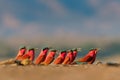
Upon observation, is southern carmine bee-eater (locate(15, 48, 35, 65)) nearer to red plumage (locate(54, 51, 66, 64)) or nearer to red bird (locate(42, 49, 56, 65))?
red bird (locate(42, 49, 56, 65))

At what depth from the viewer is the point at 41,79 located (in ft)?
45.0

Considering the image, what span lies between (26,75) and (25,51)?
16.9ft

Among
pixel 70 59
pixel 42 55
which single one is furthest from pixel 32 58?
pixel 70 59

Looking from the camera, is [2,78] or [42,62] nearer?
[2,78]

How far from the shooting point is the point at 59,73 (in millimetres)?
14555

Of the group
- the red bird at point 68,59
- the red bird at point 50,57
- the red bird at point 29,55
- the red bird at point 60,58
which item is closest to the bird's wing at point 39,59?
the red bird at point 50,57

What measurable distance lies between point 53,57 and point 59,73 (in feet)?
12.3

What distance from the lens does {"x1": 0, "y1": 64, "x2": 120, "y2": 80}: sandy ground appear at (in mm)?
A: 13945

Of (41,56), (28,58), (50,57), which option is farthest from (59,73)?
(28,58)

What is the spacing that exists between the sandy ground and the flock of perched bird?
2100mm

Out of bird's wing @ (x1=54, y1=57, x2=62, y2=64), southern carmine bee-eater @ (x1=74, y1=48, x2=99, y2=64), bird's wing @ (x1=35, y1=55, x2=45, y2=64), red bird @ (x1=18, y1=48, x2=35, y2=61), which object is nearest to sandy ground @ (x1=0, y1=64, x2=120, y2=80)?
southern carmine bee-eater @ (x1=74, y1=48, x2=99, y2=64)

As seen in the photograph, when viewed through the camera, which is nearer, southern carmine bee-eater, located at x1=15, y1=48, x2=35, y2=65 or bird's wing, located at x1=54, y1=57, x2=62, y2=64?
southern carmine bee-eater, located at x1=15, y1=48, x2=35, y2=65

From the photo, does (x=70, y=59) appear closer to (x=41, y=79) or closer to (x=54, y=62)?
(x=54, y=62)

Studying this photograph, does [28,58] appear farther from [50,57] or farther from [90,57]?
[90,57]
